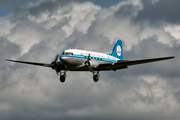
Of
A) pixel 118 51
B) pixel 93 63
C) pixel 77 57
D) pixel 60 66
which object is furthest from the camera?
pixel 118 51

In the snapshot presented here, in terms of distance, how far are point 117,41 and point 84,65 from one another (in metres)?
15.5

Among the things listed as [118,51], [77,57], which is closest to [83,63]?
[77,57]

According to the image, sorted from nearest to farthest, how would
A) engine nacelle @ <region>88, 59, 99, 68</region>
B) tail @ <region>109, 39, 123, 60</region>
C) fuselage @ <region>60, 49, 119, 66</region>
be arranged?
fuselage @ <region>60, 49, 119, 66</region>
engine nacelle @ <region>88, 59, 99, 68</region>
tail @ <region>109, 39, 123, 60</region>

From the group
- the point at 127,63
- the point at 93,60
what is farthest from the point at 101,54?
the point at 127,63

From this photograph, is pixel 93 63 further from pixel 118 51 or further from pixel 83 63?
pixel 118 51

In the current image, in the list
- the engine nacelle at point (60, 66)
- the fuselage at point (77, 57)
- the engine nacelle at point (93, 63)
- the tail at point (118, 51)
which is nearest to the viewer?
the fuselage at point (77, 57)

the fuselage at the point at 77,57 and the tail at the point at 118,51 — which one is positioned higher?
the tail at the point at 118,51

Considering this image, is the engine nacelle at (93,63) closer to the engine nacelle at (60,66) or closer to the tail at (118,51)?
the engine nacelle at (60,66)

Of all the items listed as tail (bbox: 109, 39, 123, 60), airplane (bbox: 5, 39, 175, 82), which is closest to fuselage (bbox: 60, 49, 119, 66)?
airplane (bbox: 5, 39, 175, 82)

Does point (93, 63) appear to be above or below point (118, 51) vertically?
below

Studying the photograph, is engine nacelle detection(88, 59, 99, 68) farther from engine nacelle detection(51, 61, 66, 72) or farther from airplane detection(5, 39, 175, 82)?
engine nacelle detection(51, 61, 66, 72)

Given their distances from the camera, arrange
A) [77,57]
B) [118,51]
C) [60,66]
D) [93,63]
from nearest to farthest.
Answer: [77,57] → [93,63] → [60,66] → [118,51]

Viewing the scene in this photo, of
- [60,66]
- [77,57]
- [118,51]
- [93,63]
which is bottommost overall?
[60,66]

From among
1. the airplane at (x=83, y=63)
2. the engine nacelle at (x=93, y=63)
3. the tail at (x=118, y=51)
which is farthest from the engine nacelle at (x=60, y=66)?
the tail at (x=118, y=51)
